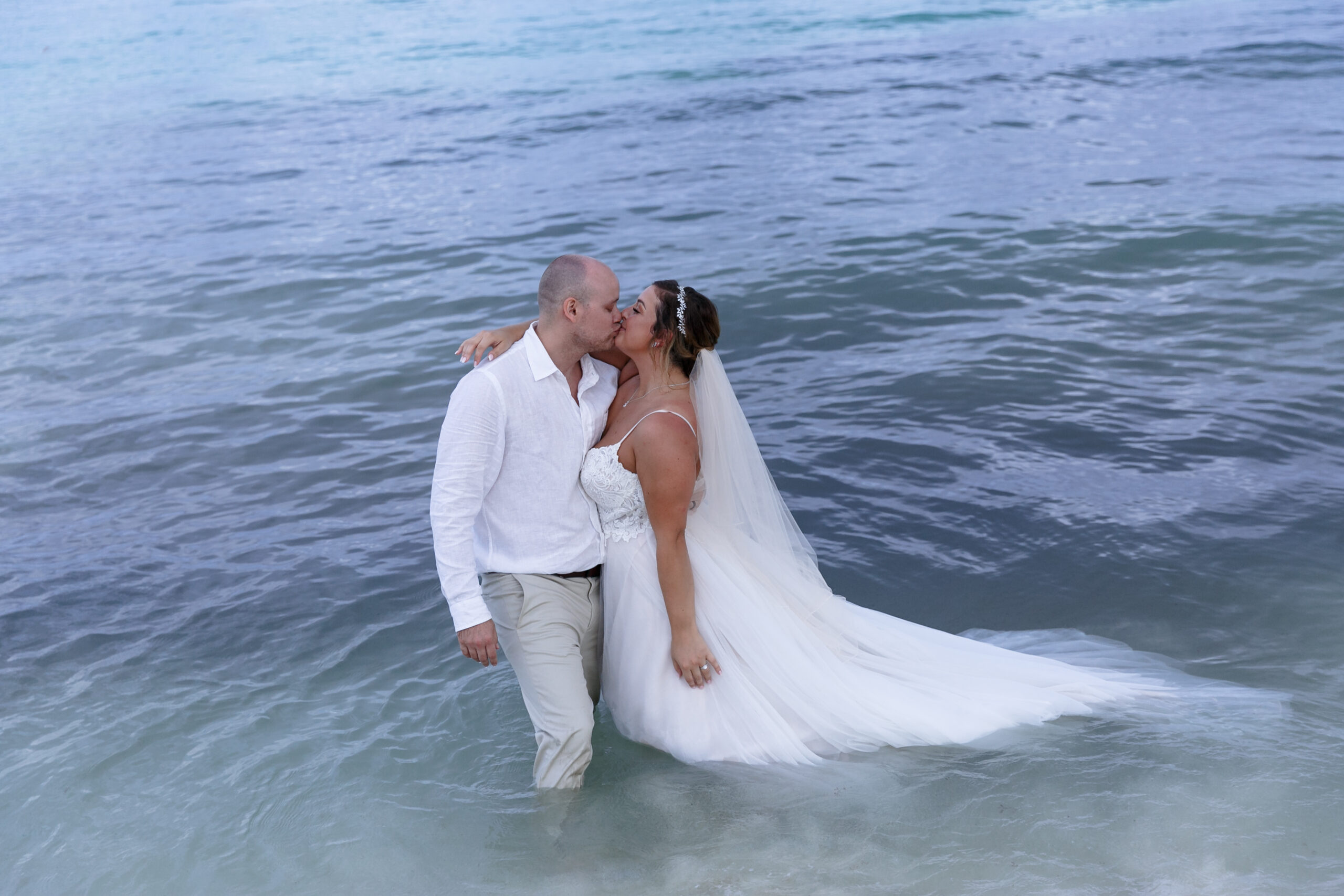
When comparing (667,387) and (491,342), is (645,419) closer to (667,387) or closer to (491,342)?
(667,387)

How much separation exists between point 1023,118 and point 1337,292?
926 cm

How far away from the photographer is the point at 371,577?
6.91 metres

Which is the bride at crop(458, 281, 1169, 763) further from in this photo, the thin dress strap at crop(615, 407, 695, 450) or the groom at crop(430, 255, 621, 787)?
the groom at crop(430, 255, 621, 787)

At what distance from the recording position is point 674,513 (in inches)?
172

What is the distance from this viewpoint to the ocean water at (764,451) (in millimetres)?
4449

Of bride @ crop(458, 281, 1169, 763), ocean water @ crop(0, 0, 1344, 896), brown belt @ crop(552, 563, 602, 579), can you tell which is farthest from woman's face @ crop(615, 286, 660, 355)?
ocean water @ crop(0, 0, 1344, 896)

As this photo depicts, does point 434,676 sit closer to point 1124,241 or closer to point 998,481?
point 998,481

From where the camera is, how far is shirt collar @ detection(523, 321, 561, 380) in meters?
4.36

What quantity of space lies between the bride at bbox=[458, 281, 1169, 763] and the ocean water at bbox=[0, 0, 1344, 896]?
183 millimetres

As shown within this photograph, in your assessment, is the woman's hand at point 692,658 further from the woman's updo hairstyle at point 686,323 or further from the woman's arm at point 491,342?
the woman's arm at point 491,342

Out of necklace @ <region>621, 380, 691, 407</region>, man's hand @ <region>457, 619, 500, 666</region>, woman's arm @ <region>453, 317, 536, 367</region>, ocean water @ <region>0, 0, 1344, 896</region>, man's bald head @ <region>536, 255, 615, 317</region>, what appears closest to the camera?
man's hand @ <region>457, 619, 500, 666</region>

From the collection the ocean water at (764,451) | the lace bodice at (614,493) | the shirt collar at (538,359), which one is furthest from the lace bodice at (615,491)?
the ocean water at (764,451)

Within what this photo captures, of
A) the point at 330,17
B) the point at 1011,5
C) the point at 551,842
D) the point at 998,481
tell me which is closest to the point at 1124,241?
the point at 998,481

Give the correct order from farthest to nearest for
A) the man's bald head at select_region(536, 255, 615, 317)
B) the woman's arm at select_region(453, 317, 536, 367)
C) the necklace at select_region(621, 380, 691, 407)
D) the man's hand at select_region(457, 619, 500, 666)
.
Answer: the woman's arm at select_region(453, 317, 536, 367) → the necklace at select_region(621, 380, 691, 407) → the man's bald head at select_region(536, 255, 615, 317) → the man's hand at select_region(457, 619, 500, 666)
